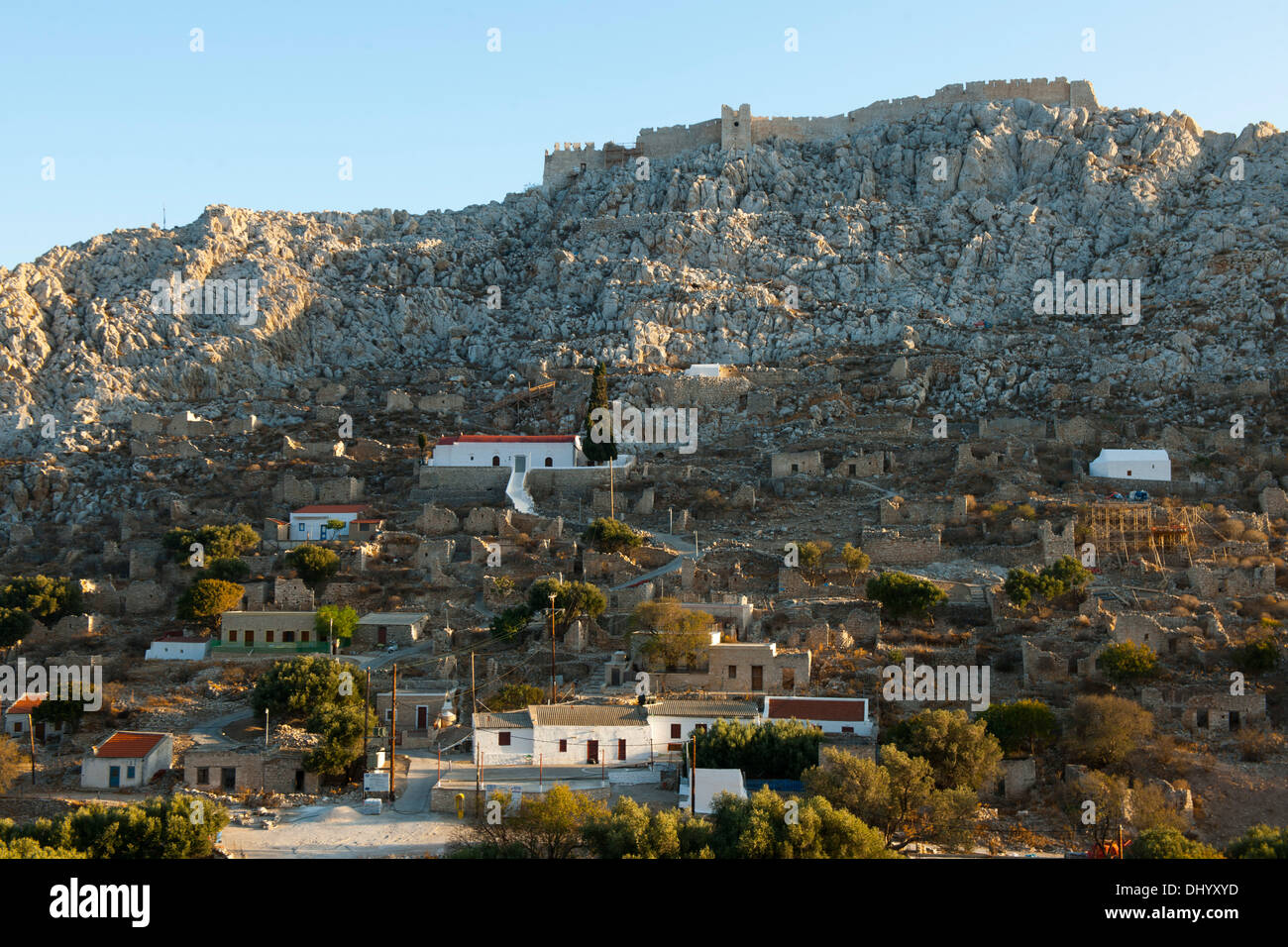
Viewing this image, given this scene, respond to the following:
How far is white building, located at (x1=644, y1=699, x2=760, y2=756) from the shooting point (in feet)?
96.1

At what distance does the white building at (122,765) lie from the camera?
28.9 metres

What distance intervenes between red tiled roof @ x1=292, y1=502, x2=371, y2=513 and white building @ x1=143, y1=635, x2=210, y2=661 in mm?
10383

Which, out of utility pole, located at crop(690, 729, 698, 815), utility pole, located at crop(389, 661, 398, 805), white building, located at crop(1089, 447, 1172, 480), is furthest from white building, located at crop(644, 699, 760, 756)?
white building, located at crop(1089, 447, 1172, 480)

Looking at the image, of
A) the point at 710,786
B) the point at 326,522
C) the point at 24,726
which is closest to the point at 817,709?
the point at 710,786

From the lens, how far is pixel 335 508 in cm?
4775

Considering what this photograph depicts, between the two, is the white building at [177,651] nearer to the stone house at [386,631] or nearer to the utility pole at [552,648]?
the stone house at [386,631]

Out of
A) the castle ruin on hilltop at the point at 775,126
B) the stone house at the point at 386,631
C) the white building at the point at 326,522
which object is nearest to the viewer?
the stone house at the point at 386,631

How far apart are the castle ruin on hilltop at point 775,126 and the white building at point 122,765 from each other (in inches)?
2531

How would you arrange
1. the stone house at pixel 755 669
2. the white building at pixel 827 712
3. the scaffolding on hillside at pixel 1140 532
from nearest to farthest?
the white building at pixel 827 712 → the stone house at pixel 755 669 → the scaffolding on hillside at pixel 1140 532

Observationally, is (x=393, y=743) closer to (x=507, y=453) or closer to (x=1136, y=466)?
(x=507, y=453)

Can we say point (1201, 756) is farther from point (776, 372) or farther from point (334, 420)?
point (334, 420)

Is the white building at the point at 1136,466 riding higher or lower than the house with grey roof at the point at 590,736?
higher

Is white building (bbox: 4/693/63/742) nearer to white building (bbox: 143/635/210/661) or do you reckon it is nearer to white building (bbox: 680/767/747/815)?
white building (bbox: 143/635/210/661)

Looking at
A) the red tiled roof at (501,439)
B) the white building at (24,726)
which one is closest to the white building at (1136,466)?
the red tiled roof at (501,439)
